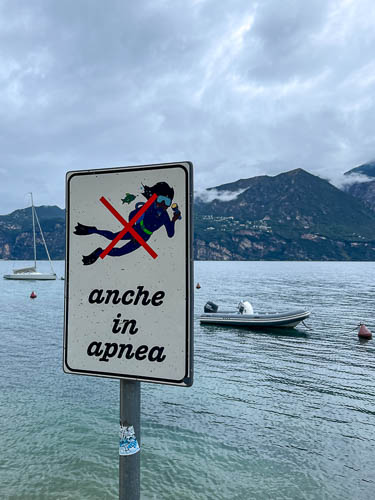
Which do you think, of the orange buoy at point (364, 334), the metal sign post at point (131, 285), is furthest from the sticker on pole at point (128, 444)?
the orange buoy at point (364, 334)

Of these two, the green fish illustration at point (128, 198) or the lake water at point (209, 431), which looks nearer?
the green fish illustration at point (128, 198)

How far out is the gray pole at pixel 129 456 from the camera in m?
1.80

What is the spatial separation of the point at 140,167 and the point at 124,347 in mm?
926

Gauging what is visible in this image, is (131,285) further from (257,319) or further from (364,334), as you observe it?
(257,319)

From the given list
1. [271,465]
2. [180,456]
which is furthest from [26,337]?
[271,465]

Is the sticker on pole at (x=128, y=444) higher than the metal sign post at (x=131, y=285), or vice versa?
the metal sign post at (x=131, y=285)

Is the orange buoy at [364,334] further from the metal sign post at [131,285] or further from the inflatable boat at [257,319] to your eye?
the metal sign post at [131,285]

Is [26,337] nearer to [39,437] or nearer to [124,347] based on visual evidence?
[39,437]

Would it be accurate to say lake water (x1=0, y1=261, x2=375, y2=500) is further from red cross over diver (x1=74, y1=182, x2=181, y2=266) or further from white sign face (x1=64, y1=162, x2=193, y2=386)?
red cross over diver (x1=74, y1=182, x2=181, y2=266)

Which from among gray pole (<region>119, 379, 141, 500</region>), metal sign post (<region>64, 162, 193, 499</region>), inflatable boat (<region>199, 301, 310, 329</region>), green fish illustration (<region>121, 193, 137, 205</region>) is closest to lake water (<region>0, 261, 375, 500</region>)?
gray pole (<region>119, 379, 141, 500</region>)

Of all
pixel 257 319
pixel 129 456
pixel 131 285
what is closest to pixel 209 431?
pixel 129 456

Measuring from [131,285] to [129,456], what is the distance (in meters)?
0.87

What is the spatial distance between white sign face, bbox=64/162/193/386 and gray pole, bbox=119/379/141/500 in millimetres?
97

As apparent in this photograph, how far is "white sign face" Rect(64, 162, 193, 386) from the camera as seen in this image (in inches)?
69.7
